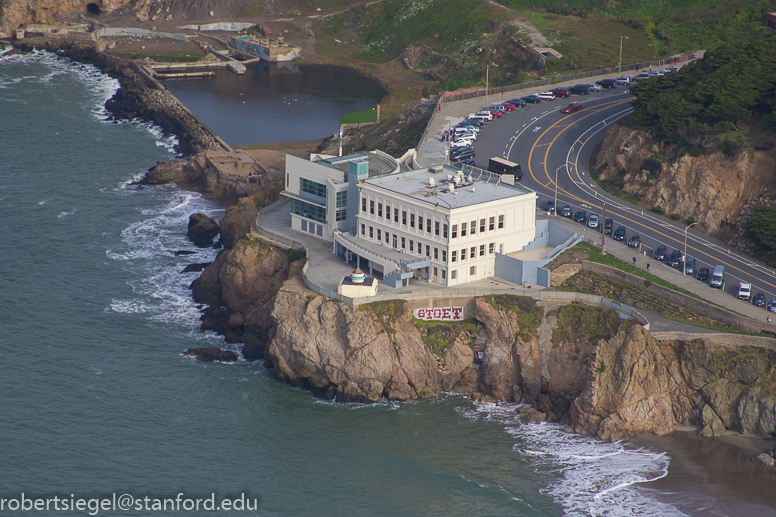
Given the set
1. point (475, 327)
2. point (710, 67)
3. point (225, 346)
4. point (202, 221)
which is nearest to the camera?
point (475, 327)

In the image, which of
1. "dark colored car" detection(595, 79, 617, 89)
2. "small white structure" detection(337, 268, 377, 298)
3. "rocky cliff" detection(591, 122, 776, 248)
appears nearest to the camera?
"small white structure" detection(337, 268, 377, 298)

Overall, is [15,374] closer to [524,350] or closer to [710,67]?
[524,350]

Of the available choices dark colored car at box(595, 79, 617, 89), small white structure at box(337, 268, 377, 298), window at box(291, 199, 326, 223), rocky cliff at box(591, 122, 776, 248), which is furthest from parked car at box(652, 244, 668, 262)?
dark colored car at box(595, 79, 617, 89)

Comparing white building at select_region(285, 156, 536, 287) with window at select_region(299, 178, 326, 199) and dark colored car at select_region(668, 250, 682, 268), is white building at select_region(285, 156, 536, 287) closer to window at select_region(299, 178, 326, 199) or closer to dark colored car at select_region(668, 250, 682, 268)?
window at select_region(299, 178, 326, 199)

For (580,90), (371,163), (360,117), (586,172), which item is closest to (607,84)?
(580,90)

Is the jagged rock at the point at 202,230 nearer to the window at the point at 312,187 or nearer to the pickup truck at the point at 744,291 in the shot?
the window at the point at 312,187

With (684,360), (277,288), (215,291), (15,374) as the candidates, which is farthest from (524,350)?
(15,374)
